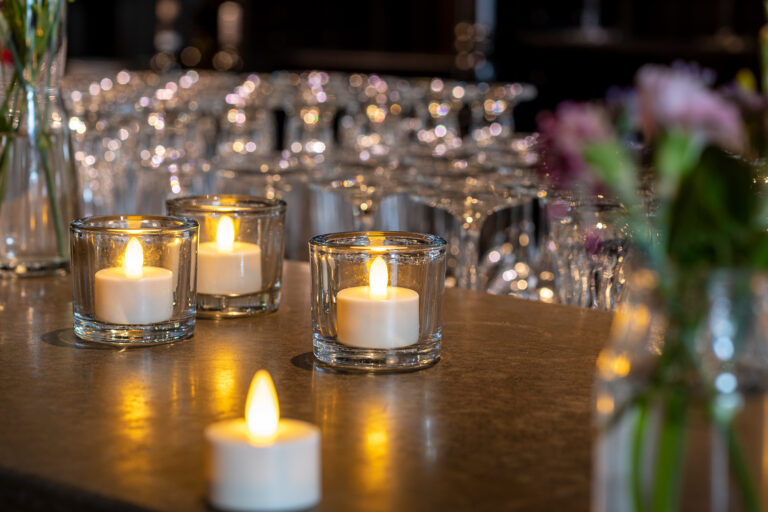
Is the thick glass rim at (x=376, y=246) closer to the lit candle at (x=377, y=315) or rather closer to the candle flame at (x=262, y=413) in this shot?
the lit candle at (x=377, y=315)

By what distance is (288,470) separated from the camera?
2.31ft

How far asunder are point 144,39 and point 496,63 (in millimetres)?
3218

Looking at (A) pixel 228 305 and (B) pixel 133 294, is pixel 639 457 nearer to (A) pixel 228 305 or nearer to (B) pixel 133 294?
(B) pixel 133 294

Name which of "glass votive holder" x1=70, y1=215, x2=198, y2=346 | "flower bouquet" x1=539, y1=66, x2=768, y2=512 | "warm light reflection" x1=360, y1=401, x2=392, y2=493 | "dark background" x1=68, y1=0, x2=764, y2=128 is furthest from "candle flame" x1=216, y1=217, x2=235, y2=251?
"dark background" x1=68, y1=0, x2=764, y2=128

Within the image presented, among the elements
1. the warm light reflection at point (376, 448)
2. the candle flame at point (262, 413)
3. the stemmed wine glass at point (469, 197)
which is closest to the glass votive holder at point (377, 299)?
the warm light reflection at point (376, 448)

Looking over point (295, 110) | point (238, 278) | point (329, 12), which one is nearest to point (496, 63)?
point (329, 12)

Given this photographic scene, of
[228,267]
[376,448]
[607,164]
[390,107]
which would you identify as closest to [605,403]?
[607,164]

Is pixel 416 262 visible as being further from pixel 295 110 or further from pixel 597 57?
pixel 597 57

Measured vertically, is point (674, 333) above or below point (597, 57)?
below

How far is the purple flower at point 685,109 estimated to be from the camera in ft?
1.82

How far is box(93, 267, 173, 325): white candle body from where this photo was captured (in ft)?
3.71

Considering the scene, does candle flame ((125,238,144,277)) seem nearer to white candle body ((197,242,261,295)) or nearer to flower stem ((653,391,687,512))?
white candle body ((197,242,261,295))

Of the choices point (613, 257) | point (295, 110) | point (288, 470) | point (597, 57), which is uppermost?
point (597, 57)

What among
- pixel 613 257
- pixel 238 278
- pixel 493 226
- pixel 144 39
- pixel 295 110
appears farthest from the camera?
pixel 144 39
